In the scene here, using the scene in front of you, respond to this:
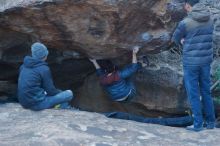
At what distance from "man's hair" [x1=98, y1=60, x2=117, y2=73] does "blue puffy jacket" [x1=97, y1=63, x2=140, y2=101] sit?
0.58ft

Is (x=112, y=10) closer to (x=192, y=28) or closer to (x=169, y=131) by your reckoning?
(x=192, y=28)

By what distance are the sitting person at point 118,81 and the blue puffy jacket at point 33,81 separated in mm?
1466

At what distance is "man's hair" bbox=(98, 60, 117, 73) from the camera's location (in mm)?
8859

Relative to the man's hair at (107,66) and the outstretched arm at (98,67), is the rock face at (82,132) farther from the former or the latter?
the man's hair at (107,66)

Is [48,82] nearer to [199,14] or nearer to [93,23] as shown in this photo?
[93,23]

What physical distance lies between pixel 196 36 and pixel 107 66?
2651mm

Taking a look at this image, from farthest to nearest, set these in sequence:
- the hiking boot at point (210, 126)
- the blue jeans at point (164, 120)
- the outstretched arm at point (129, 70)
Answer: the outstretched arm at point (129, 70), the blue jeans at point (164, 120), the hiking boot at point (210, 126)

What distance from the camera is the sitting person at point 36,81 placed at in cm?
723

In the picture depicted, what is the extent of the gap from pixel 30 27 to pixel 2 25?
1.52 feet

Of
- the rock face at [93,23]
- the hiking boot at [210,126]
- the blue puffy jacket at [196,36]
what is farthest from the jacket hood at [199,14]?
the hiking boot at [210,126]

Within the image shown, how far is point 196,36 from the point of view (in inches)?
261

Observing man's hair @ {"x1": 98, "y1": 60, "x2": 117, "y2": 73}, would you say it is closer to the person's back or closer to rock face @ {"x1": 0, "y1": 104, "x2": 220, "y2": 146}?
rock face @ {"x1": 0, "y1": 104, "x2": 220, "y2": 146}

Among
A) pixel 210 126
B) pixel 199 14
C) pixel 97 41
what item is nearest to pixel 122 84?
pixel 97 41

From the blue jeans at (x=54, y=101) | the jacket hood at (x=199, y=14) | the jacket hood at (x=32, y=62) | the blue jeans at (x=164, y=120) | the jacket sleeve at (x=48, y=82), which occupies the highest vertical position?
the jacket hood at (x=199, y=14)
